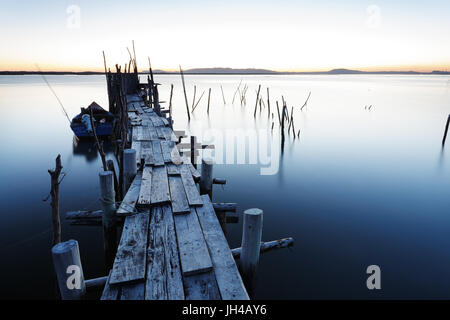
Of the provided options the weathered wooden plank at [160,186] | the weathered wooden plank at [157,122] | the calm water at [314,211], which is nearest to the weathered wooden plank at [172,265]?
the weathered wooden plank at [160,186]

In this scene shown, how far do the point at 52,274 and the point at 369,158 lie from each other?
16830mm

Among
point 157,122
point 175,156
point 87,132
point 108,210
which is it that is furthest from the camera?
point 87,132

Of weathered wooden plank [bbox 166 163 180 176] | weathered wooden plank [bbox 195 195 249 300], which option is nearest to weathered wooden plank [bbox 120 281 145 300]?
weathered wooden plank [bbox 195 195 249 300]

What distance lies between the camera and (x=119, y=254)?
379cm

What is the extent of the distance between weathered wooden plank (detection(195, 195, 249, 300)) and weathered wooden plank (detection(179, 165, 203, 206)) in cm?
21

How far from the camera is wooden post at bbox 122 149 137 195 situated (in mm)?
6281

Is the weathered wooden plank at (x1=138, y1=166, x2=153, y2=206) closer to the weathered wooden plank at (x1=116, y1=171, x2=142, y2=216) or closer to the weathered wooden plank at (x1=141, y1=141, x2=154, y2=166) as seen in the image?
the weathered wooden plank at (x1=116, y1=171, x2=142, y2=216)

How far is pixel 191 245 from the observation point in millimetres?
4027

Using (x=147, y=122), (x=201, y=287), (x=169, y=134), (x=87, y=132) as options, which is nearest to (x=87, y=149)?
(x=87, y=132)

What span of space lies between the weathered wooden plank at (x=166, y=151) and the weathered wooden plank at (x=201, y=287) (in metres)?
4.60

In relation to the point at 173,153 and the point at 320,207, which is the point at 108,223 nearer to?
the point at 173,153

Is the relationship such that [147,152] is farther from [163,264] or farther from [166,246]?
[163,264]

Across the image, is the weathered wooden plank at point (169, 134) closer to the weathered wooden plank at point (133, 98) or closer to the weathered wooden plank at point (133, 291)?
the weathered wooden plank at point (133, 291)

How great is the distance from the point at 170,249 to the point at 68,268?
1.34m
